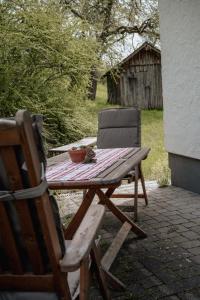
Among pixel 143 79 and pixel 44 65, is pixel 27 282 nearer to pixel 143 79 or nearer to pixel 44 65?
pixel 44 65

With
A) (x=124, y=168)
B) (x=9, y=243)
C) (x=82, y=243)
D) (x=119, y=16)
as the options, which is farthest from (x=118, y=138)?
(x=119, y=16)

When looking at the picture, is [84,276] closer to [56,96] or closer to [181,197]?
[181,197]

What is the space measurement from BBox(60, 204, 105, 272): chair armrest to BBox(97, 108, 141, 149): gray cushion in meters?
3.15

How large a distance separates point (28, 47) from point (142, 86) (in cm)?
1846

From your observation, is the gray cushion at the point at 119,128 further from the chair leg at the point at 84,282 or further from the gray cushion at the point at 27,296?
the gray cushion at the point at 27,296

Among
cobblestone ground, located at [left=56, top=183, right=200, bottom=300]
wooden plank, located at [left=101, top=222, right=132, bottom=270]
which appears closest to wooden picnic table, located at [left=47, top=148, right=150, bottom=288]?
wooden plank, located at [left=101, top=222, right=132, bottom=270]

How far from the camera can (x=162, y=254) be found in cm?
337

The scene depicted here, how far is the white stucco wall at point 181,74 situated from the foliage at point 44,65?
1.96 m

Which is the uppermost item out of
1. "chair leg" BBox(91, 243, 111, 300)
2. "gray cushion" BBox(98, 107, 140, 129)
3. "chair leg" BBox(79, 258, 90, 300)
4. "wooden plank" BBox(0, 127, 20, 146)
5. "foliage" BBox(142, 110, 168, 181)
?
"wooden plank" BBox(0, 127, 20, 146)

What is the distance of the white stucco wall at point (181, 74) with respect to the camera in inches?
199

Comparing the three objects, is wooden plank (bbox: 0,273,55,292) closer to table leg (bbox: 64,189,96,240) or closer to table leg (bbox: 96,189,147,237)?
table leg (bbox: 64,189,96,240)

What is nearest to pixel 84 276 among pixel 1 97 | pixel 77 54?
pixel 1 97

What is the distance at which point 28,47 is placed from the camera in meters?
6.12

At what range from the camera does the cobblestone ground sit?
2752 mm
